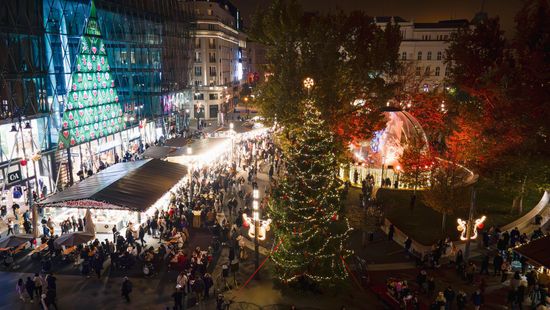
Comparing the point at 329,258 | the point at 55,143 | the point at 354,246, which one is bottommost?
the point at 354,246

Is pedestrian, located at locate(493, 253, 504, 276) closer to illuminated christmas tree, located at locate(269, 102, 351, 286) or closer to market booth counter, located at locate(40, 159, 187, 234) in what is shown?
illuminated christmas tree, located at locate(269, 102, 351, 286)

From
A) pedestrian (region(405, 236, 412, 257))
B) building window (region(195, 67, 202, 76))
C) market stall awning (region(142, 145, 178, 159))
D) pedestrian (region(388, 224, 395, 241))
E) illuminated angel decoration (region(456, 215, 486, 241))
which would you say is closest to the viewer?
illuminated angel decoration (region(456, 215, 486, 241))

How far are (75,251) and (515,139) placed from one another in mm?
23212

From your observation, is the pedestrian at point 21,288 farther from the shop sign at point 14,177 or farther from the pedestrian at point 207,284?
the shop sign at point 14,177

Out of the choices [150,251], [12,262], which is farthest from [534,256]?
[12,262]

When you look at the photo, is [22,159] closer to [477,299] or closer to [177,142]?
[177,142]

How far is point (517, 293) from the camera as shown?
14742 mm

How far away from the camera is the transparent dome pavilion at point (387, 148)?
30453mm

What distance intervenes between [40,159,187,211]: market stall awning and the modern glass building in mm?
4744

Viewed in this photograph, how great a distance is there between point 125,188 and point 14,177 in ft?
34.7

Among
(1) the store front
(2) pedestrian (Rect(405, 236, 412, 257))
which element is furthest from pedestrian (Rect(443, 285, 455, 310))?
(1) the store front

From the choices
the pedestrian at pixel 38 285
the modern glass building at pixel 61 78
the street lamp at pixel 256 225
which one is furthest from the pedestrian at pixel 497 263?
the modern glass building at pixel 61 78

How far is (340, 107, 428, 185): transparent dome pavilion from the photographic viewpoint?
30453 mm

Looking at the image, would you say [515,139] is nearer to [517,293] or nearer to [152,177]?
[517,293]
